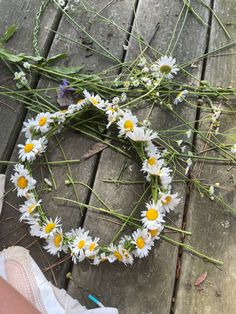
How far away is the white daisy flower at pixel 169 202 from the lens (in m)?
1.28

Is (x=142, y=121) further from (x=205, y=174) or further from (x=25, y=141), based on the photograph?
(x=25, y=141)

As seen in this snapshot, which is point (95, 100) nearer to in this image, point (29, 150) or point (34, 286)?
point (29, 150)

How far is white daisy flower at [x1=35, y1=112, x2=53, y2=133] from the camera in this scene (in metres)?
1.39

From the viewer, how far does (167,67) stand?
1483mm

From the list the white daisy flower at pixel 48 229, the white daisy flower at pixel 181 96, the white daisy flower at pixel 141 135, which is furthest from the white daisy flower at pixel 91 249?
the white daisy flower at pixel 181 96

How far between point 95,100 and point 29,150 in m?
0.25

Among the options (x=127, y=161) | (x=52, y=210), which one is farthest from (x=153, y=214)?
(x=52, y=210)

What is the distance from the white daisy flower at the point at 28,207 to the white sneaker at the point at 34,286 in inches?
3.6

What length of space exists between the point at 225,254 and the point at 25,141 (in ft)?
2.33

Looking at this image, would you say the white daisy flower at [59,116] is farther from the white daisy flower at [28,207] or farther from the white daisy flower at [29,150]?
the white daisy flower at [28,207]

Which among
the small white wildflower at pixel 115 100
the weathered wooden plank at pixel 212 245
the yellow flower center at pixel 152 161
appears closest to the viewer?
the weathered wooden plank at pixel 212 245

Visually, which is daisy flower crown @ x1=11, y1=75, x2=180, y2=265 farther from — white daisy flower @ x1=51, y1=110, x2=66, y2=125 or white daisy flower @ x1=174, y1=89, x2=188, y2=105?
white daisy flower @ x1=174, y1=89, x2=188, y2=105

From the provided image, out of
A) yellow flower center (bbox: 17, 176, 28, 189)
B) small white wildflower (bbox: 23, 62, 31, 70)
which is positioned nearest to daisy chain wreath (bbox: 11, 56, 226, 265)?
yellow flower center (bbox: 17, 176, 28, 189)

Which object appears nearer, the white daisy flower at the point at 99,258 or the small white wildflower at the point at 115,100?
the white daisy flower at the point at 99,258
